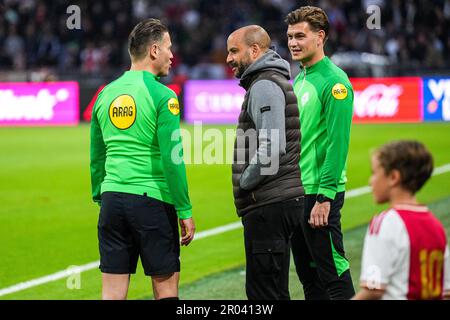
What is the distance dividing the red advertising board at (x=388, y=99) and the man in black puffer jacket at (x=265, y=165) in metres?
20.2

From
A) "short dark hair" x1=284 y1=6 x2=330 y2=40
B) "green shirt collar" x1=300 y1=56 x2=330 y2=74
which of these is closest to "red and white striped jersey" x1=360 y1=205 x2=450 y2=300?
"green shirt collar" x1=300 y1=56 x2=330 y2=74

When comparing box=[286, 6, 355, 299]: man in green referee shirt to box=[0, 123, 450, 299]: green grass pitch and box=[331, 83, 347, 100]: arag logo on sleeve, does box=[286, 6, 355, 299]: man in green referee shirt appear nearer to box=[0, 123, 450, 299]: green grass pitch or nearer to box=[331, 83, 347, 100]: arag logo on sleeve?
box=[331, 83, 347, 100]: arag logo on sleeve

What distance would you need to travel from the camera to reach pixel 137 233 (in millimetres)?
5668

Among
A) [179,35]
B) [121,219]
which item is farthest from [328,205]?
[179,35]

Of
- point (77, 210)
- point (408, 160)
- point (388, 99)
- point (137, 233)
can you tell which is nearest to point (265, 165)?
point (137, 233)

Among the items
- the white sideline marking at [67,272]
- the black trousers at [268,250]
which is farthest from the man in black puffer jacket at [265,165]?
the white sideline marking at [67,272]

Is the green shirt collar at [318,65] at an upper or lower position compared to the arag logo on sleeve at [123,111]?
upper

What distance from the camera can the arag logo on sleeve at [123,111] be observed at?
5.60 metres

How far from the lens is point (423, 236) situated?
3967 millimetres

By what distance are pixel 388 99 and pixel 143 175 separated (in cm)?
2104

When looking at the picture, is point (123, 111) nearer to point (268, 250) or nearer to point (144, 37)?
point (144, 37)

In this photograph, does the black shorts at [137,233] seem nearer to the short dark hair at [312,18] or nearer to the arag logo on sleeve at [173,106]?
the arag logo on sleeve at [173,106]

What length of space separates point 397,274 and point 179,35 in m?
28.8

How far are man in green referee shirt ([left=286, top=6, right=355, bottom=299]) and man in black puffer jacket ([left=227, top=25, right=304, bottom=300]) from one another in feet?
1.68
